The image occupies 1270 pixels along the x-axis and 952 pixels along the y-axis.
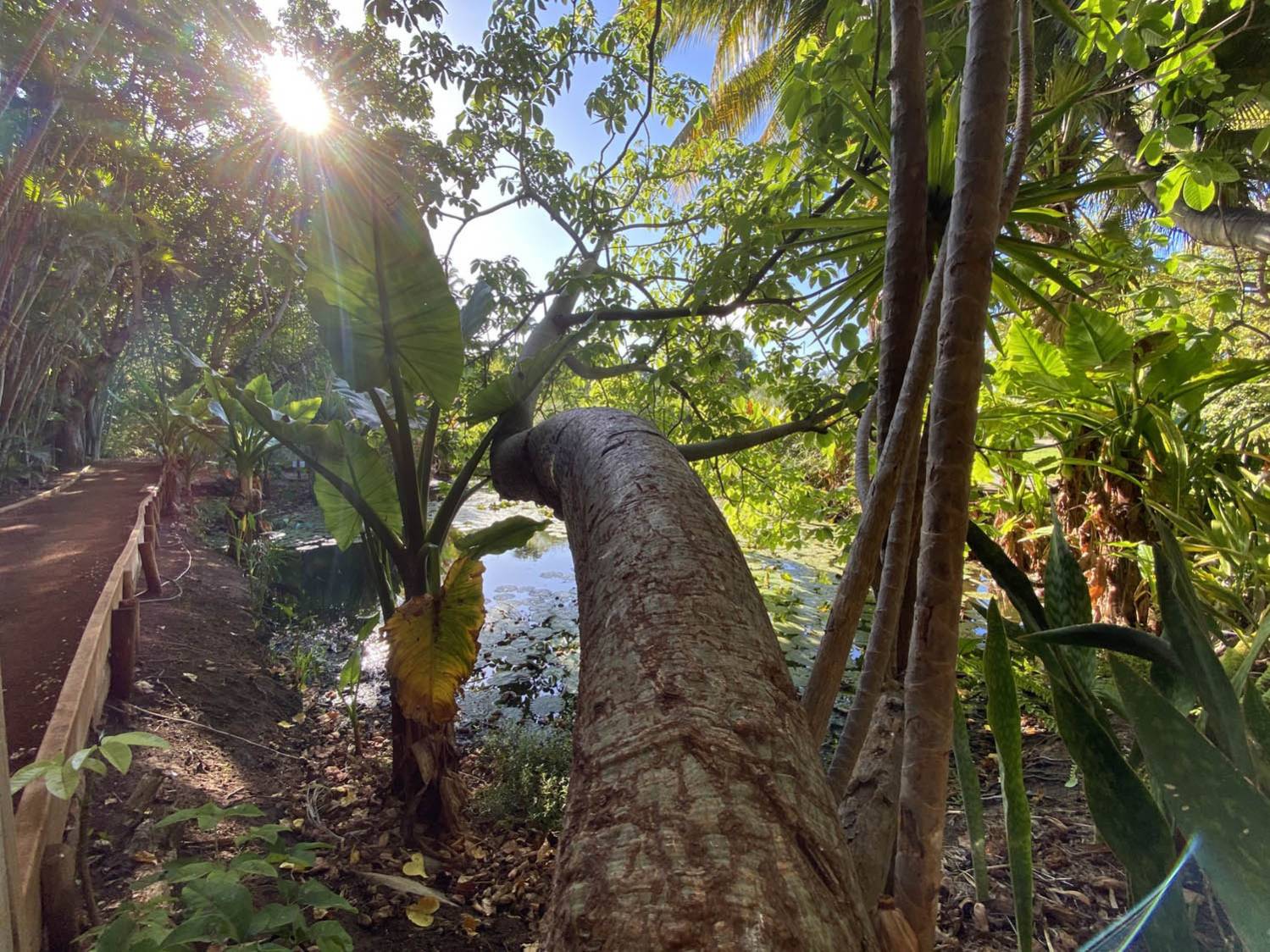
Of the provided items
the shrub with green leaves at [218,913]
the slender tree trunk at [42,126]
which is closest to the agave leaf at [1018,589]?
the shrub with green leaves at [218,913]

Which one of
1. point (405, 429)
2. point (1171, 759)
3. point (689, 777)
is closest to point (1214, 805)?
point (1171, 759)

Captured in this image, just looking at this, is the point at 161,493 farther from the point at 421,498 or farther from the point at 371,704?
the point at 421,498

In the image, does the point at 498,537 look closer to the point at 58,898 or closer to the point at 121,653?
the point at 58,898

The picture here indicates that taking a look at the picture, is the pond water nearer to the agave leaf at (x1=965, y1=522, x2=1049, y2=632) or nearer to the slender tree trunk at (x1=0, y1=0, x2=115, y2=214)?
the agave leaf at (x1=965, y1=522, x2=1049, y2=632)

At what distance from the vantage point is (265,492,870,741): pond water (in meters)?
3.80

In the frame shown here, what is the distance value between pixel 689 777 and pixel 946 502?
307 mm

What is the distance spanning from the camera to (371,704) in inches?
143

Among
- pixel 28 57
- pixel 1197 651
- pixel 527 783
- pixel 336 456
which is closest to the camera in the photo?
pixel 1197 651

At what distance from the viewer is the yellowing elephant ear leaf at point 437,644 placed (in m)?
1.88

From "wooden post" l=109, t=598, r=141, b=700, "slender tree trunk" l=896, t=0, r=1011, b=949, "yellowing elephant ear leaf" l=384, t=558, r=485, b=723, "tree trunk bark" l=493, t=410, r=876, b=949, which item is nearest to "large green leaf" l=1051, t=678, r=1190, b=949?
"slender tree trunk" l=896, t=0, r=1011, b=949

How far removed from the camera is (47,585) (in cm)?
365

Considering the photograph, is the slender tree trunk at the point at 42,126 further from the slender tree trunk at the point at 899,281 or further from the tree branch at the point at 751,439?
the slender tree trunk at the point at 899,281

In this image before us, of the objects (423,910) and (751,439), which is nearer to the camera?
(423,910)

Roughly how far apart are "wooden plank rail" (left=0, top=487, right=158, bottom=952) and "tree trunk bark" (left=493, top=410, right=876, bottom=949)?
83 centimetres
